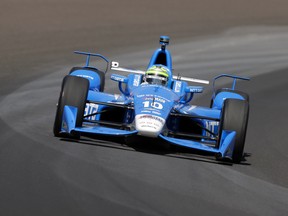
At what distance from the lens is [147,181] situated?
10164mm

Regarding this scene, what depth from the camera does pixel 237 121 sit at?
12.2m

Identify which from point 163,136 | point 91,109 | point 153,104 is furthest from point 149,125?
point 91,109

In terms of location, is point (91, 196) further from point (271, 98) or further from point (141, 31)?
point (141, 31)

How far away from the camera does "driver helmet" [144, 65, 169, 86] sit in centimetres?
1354

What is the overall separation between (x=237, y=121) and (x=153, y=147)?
1342mm

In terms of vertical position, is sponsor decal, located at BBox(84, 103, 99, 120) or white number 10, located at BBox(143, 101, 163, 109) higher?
white number 10, located at BBox(143, 101, 163, 109)

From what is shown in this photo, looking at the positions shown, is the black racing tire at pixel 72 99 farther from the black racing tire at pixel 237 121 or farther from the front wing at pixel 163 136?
the black racing tire at pixel 237 121

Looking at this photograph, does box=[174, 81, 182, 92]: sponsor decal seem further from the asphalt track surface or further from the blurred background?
the blurred background

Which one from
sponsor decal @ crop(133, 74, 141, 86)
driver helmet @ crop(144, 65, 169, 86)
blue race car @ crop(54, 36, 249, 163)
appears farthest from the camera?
sponsor decal @ crop(133, 74, 141, 86)

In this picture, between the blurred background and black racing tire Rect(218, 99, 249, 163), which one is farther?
the blurred background

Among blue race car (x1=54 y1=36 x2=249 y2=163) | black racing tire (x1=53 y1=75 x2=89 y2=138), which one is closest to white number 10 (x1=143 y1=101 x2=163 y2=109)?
blue race car (x1=54 y1=36 x2=249 y2=163)

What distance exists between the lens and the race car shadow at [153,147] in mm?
12125

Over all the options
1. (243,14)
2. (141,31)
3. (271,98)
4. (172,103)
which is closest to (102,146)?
(172,103)

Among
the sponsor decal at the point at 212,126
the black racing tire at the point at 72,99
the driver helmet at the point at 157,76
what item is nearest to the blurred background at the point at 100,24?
the driver helmet at the point at 157,76
